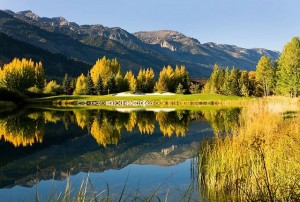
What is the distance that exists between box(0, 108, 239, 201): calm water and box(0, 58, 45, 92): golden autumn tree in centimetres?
7076

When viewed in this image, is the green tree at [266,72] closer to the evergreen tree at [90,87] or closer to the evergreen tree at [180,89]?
the evergreen tree at [180,89]

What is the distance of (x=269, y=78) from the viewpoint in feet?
272

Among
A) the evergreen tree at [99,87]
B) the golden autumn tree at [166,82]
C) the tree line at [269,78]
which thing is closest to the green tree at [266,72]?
the tree line at [269,78]

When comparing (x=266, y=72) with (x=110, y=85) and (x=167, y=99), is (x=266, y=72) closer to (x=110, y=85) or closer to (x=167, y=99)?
(x=167, y=99)

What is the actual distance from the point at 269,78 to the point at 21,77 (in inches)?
2595

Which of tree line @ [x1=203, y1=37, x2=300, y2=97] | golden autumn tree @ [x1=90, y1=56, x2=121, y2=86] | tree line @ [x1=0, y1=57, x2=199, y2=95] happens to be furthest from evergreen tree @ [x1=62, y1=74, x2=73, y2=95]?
tree line @ [x1=203, y1=37, x2=300, y2=97]

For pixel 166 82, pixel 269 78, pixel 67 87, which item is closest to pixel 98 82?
pixel 67 87

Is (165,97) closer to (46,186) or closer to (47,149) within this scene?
(47,149)

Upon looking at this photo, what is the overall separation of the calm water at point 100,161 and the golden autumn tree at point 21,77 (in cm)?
7076

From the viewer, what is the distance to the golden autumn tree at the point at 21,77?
97.0 metres

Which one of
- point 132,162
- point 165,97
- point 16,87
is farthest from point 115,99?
point 132,162

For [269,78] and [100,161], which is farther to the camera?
[269,78]

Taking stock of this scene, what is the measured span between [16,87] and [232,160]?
3749 inches

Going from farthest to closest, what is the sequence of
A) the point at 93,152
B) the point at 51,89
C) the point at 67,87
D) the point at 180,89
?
the point at 67,87 < the point at 180,89 < the point at 51,89 < the point at 93,152
